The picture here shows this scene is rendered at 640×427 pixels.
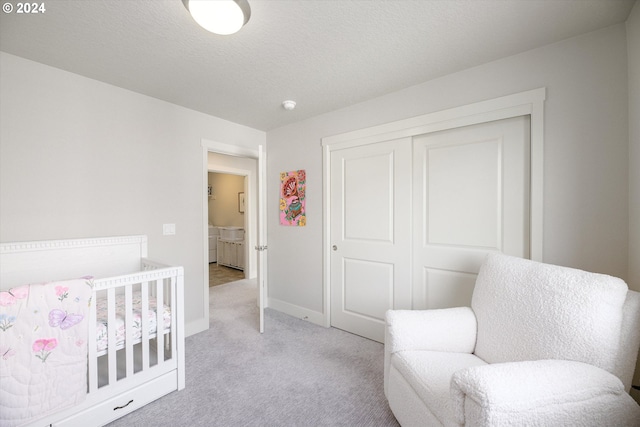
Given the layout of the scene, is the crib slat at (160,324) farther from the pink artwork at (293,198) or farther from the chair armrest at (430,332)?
the pink artwork at (293,198)

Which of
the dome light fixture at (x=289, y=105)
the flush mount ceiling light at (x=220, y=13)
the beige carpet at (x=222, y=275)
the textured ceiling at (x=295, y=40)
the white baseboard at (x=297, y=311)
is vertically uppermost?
the textured ceiling at (x=295, y=40)

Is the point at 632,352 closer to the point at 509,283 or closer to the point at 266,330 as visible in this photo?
the point at 509,283

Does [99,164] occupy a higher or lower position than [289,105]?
lower

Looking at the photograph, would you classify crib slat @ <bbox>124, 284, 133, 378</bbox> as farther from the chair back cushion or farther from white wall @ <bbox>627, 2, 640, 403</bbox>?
white wall @ <bbox>627, 2, 640, 403</bbox>

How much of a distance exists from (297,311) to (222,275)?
2563 millimetres

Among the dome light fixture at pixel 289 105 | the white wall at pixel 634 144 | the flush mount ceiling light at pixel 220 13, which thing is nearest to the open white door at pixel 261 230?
the dome light fixture at pixel 289 105

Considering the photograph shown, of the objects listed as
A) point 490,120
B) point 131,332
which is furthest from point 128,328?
point 490,120

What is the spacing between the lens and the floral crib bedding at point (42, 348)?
1191mm

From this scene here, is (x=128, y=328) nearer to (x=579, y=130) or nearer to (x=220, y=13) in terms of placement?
(x=220, y=13)

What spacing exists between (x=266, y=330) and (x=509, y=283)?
222cm

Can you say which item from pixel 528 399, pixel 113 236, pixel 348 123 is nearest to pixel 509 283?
pixel 528 399

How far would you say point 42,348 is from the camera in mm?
1272

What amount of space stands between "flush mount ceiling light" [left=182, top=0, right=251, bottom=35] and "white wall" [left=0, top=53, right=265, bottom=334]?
4.77ft

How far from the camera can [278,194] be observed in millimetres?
3271
